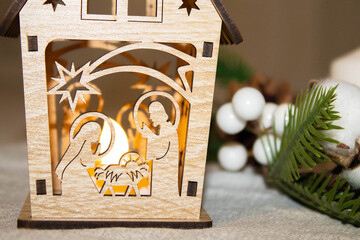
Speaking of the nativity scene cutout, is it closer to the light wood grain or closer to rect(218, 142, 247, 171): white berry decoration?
the light wood grain

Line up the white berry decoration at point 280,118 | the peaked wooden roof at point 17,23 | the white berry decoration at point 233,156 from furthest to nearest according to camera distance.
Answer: the white berry decoration at point 233,156, the white berry decoration at point 280,118, the peaked wooden roof at point 17,23

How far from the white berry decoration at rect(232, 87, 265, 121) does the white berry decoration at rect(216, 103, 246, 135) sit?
3 centimetres

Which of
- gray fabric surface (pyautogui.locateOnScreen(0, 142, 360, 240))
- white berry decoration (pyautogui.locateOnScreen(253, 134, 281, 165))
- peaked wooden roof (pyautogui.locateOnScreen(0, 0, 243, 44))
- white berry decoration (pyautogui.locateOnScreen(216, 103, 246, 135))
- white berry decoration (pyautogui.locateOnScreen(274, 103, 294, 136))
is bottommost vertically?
gray fabric surface (pyautogui.locateOnScreen(0, 142, 360, 240))

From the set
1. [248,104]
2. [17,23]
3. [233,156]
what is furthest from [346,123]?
[17,23]

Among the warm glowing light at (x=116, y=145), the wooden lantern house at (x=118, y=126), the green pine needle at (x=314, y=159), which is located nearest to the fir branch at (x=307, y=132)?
the green pine needle at (x=314, y=159)

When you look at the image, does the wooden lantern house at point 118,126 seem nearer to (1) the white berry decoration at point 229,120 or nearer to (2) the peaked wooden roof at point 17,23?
(2) the peaked wooden roof at point 17,23

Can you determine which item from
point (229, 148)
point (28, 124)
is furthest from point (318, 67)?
point (28, 124)

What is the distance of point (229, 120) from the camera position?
66 cm

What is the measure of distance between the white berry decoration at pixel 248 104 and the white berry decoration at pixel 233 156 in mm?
124

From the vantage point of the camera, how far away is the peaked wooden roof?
43 cm

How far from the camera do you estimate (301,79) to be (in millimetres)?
1375

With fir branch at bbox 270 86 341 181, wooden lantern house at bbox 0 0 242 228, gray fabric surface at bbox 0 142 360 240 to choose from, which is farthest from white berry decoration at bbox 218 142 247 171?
wooden lantern house at bbox 0 0 242 228

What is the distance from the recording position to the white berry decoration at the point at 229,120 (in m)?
0.66

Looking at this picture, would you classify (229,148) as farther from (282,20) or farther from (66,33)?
(282,20)
